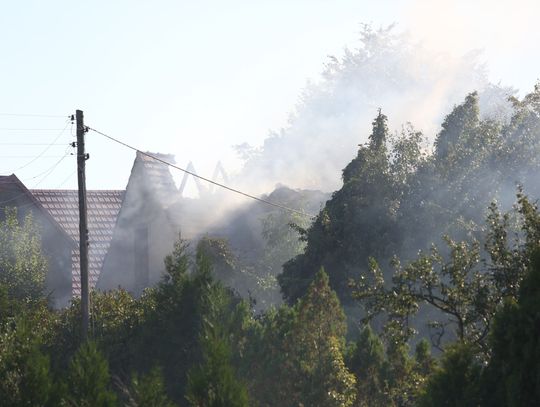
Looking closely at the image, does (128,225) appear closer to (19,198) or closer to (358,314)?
(19,198)

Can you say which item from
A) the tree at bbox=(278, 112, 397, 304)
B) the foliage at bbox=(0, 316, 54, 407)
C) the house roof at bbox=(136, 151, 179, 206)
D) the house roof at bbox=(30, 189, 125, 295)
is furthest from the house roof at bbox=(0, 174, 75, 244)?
the foliage at bbox=(0, 316, 54, 407)

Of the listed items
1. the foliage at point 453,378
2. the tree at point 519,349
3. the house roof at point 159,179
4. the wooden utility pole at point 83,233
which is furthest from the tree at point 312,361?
the house roof at point 159,179

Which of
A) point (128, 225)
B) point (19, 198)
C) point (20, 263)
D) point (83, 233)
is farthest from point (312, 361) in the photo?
point (128, 225)

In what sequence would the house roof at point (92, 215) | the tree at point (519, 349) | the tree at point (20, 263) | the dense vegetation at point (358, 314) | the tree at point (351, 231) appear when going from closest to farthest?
the tree at point (519, 349) < the dense vegetation at point (358, 314) < the tree at point (351, 231) < the tree at point (20, 263) < the house roof at point (92, 215)

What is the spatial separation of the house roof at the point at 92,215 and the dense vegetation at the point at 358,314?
8.59 metres

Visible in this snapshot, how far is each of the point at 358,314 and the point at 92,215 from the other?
1270 inches

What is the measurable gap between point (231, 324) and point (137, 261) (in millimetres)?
36893

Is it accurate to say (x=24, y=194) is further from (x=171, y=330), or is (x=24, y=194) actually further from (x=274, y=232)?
(x=171, y=330)

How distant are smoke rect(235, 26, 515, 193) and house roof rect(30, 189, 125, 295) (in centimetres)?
3229

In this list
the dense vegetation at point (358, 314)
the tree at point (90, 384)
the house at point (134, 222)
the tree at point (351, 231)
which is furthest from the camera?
the house at point (134, 222)

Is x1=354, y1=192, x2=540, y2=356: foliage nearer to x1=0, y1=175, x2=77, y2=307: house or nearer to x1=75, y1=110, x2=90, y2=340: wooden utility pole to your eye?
x1=75, y1=110, x2=90, y2=340: wooden utility pole

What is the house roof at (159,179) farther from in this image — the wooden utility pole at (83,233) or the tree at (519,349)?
the tree at (519,349)

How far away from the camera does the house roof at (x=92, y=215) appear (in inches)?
2584

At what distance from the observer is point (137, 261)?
65688 millimetres
